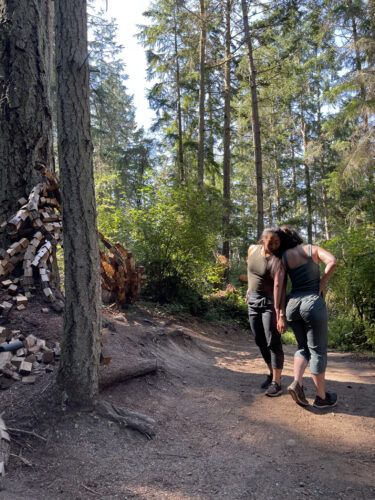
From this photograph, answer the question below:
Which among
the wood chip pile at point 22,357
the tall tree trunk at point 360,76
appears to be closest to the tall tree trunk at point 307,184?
the tall tree trunk at point 360,76

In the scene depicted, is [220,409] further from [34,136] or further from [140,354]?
[34,136]

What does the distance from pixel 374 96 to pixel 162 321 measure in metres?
10.1

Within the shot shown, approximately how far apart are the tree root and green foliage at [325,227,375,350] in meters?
4.75

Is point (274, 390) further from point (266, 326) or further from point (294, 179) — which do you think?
point (294, 179)

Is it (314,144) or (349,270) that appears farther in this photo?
(314,144)

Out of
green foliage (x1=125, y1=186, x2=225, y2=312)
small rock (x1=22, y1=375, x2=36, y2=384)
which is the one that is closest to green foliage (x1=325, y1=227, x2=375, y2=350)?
green foliage (x1=125, y1=186, x2=225, y2=312)

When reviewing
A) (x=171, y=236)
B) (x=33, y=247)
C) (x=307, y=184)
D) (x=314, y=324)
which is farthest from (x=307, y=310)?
(x=307, y=184)

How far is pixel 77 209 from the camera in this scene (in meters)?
3.29

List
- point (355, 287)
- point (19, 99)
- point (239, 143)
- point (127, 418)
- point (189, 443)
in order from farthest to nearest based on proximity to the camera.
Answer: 1. point (239, 143)
2. point (355, 287)
3. point (19, 99)
4. point (127, 418)
5. point (189, 443)

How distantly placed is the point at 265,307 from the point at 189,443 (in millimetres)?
1745

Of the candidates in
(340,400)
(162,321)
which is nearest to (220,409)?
(340,400)

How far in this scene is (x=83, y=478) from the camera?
8.27ft

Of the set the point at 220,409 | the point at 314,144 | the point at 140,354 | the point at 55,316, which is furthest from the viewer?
the point at 314,144

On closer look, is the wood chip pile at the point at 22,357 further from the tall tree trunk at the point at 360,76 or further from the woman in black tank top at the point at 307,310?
the tall tree trunk at the point at 360,76
